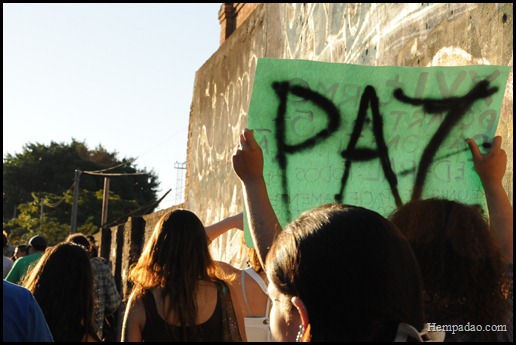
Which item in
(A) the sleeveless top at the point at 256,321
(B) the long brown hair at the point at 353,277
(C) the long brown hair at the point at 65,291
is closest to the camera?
(B) the long brown hair at the point at 353,277

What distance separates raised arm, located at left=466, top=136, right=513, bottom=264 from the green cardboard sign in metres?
0.09

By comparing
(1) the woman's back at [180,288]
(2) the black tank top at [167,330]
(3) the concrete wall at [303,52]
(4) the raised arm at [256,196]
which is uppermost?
(3) the concrete wall at [303,52]

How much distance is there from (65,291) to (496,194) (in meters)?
1.84

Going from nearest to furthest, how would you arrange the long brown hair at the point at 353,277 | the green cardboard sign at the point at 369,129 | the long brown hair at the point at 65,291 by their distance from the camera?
the long brown hair at the point at 353,277 < the green cardboard sign at the point at 369,129 < the long brown hair at the point at 65,291

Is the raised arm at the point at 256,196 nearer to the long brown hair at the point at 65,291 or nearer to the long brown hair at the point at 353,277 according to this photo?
the long brown hair at the point at 353,277

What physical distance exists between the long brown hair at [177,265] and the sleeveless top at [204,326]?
0.12ft

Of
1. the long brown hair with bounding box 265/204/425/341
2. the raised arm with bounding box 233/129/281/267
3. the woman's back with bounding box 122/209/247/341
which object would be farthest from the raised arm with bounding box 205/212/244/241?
the long brown hair with bounding box 265/204/425/341

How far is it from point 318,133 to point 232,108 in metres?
5.79

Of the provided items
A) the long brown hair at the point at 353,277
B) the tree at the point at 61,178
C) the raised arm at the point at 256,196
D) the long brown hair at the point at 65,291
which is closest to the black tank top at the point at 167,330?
the long brown hair at the point at 65,291

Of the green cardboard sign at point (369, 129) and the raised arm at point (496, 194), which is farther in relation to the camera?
the green cardboard sign at point (369, 129)

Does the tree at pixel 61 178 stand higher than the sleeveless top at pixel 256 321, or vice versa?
the tree at pixel 61 178

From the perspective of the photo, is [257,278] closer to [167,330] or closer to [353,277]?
[167,330]

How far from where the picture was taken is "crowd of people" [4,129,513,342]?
1396 mm

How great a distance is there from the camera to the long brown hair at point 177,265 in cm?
305
